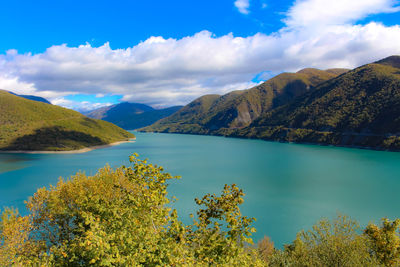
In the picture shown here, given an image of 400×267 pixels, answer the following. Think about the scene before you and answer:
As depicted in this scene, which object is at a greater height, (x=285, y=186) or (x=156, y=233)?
(x=156, y=233)

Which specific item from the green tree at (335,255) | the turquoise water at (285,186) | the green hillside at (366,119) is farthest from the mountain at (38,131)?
the green hillside at (366,119)

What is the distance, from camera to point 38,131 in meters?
158

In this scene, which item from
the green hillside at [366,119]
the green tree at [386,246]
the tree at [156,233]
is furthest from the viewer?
the green hillside at [366,119]

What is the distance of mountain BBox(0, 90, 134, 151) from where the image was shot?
145375mm

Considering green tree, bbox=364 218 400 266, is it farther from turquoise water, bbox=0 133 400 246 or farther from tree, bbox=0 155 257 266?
tree, bbox=0 155 257 266

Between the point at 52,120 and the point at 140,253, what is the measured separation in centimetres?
20552

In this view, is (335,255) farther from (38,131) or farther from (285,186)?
(38,131)

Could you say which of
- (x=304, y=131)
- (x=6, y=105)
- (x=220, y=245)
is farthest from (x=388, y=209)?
(x=6, y=105)

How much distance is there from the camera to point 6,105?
192 meters

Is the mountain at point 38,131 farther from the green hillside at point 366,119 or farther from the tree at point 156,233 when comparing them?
the tree at point 156,233

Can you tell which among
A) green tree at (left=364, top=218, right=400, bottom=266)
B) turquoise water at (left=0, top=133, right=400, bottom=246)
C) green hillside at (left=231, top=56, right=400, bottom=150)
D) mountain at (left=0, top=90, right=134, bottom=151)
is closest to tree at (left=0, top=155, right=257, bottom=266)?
green tree at (left=364, top=218, right=400, bottom=266)

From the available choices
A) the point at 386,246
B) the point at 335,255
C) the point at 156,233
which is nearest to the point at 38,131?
the point at 335,255

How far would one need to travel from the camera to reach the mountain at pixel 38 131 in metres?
145

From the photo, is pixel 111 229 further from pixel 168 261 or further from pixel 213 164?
pixel 213 164
